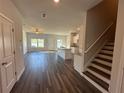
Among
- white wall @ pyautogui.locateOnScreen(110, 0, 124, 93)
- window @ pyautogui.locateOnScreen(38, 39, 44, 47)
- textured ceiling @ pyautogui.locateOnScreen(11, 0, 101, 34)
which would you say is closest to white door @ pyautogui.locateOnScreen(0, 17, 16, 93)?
textured ceiling @ pyautogui.locateOnScreen(11, 0, 101, 34)

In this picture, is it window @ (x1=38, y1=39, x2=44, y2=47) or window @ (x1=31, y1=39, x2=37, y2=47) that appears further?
window @ (x1=38, y1=39, x2=44, y2=47)

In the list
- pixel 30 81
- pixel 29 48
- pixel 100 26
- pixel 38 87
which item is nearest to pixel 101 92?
pixel 38 87

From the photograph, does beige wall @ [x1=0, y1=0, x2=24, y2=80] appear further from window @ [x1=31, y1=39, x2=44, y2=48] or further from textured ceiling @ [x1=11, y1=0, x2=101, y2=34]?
window @ [x1=31, y1=39, x2=44, y2=48]

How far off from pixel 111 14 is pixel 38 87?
4427 millimetres

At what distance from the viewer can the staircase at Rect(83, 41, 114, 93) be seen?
2.72m

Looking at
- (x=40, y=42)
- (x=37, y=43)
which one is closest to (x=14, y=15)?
(x=37, y=43)

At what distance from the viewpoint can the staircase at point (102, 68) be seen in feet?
8.93

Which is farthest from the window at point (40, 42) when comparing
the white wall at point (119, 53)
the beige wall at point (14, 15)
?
the white wall at point (119, 53)

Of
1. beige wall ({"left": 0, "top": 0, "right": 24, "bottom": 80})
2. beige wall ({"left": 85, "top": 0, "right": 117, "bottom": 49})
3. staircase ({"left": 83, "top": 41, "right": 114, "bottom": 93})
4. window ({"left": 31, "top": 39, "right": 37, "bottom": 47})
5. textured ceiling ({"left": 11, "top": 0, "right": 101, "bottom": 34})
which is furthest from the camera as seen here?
window ({"left": 31, "top": 39, "right": 37, "bottom": 47})

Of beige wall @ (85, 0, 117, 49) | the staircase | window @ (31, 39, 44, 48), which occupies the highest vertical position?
beige wall @ (85, 0, 117, 49)

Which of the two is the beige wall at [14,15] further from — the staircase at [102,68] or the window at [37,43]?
the window at [37,43]

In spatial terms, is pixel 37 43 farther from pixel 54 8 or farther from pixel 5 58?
pixel 5 58

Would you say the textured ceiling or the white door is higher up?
the textured ceiling

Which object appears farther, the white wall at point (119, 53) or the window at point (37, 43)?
the window at point (37, 43)
